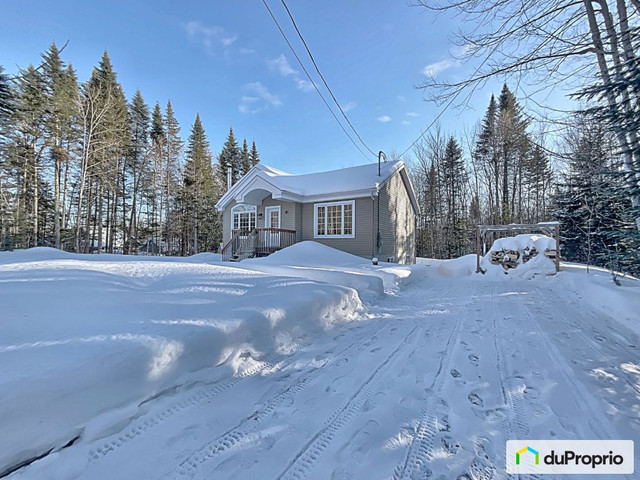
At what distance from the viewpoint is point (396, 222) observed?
14.1 meters

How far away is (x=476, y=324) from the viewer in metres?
4.31

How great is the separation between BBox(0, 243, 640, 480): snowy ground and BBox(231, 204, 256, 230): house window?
34.0ft

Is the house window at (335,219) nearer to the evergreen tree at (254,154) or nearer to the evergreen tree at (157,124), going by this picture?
the evergreen tree at (157,124)

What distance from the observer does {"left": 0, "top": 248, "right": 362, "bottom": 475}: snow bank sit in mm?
1567

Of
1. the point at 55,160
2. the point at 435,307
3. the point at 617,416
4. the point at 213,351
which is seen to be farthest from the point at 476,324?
the point at 55,160

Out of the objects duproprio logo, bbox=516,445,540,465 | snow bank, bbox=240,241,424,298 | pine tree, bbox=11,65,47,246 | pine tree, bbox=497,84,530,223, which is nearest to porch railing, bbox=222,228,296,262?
snow bank, bbox=240,241,424,298

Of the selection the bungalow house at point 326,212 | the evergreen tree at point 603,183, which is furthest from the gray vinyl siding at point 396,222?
the evergreen tree at point 603,183

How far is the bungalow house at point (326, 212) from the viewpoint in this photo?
1178 centimetres

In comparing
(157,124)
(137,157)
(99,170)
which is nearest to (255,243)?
(99,170)

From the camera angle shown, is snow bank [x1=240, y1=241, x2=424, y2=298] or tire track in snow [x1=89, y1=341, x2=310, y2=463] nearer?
tire track in snow [x1=89, y1=341, x2=310, y2=463]

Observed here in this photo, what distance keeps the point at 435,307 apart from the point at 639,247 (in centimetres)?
314

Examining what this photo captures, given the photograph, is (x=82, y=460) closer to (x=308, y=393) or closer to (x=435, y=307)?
(x=308, y=393)

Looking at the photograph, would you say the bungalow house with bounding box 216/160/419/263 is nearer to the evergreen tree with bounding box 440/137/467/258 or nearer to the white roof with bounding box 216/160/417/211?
the white roof with bounding box 216/160/417/211

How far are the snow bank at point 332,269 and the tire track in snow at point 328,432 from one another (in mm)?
3554
